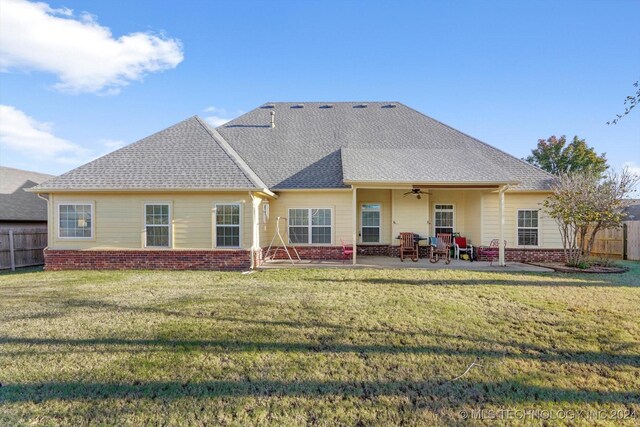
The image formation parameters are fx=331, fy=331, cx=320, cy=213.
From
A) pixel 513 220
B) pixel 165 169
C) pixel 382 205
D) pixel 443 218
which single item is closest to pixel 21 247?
pixel 165 169

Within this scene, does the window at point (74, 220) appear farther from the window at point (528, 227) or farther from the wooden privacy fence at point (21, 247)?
the window at point (528, 227)

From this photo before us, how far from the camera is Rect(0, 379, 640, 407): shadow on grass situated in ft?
11.8

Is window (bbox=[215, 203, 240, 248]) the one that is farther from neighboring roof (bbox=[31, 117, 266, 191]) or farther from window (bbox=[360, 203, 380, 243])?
window (bbox=[360, 203, 380, 243])

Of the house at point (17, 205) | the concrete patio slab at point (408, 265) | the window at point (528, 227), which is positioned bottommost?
the concrete patio slab at point (408, 265)

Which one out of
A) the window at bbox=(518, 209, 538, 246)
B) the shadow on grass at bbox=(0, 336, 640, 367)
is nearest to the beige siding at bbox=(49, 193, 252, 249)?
the shadow on grass at bbox=(0, 336, 640, 367)

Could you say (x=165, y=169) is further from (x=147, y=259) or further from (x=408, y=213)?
(x=408, y=213)

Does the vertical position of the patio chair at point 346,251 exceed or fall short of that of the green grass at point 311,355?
it exceeds it

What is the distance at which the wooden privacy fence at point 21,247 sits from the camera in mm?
12258

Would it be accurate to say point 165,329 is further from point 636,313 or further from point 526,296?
point 636,313

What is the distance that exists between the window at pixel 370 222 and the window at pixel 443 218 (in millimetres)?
2687

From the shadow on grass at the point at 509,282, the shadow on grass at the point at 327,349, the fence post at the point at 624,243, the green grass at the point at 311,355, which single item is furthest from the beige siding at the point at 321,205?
the fence post at the point at 624,243

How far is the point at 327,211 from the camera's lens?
13.2 meters

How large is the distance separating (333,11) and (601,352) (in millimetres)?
13191

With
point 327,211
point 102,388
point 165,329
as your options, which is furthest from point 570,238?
point 102,388
